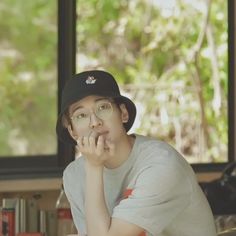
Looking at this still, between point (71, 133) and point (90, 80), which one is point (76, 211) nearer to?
point (71, 133)

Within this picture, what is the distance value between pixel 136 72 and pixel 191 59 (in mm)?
319

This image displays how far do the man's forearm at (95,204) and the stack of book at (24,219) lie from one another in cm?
127

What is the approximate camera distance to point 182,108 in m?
4.57

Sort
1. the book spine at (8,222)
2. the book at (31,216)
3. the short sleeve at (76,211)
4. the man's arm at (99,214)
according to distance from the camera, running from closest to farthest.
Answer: the man's arm at (99,214)
the short sleeve at (76,211)
the book spine at (8,222)
the book at (31,216)

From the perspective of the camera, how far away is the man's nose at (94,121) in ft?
7.74

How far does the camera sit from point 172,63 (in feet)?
15.0

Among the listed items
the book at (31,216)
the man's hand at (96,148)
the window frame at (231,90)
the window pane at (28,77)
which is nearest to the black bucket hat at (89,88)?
the man's hand at (96,148)

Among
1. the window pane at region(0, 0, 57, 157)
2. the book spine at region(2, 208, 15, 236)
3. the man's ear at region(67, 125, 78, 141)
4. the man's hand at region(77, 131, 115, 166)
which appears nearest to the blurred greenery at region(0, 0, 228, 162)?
the window pane at region(0, 0, 57, 157)

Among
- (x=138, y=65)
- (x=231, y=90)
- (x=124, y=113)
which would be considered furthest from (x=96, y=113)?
(x=231, y=90)

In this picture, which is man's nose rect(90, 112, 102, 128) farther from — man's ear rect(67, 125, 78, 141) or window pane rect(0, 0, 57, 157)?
window pane rect(0, 0, 57, 157)

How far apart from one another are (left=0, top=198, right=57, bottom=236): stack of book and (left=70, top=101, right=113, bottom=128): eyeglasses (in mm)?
1336

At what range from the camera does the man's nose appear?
2.36 meters

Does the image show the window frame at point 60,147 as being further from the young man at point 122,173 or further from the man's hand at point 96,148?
the man's hand at point 96,148

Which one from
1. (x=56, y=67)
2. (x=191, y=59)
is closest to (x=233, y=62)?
(x=191, y=59)
